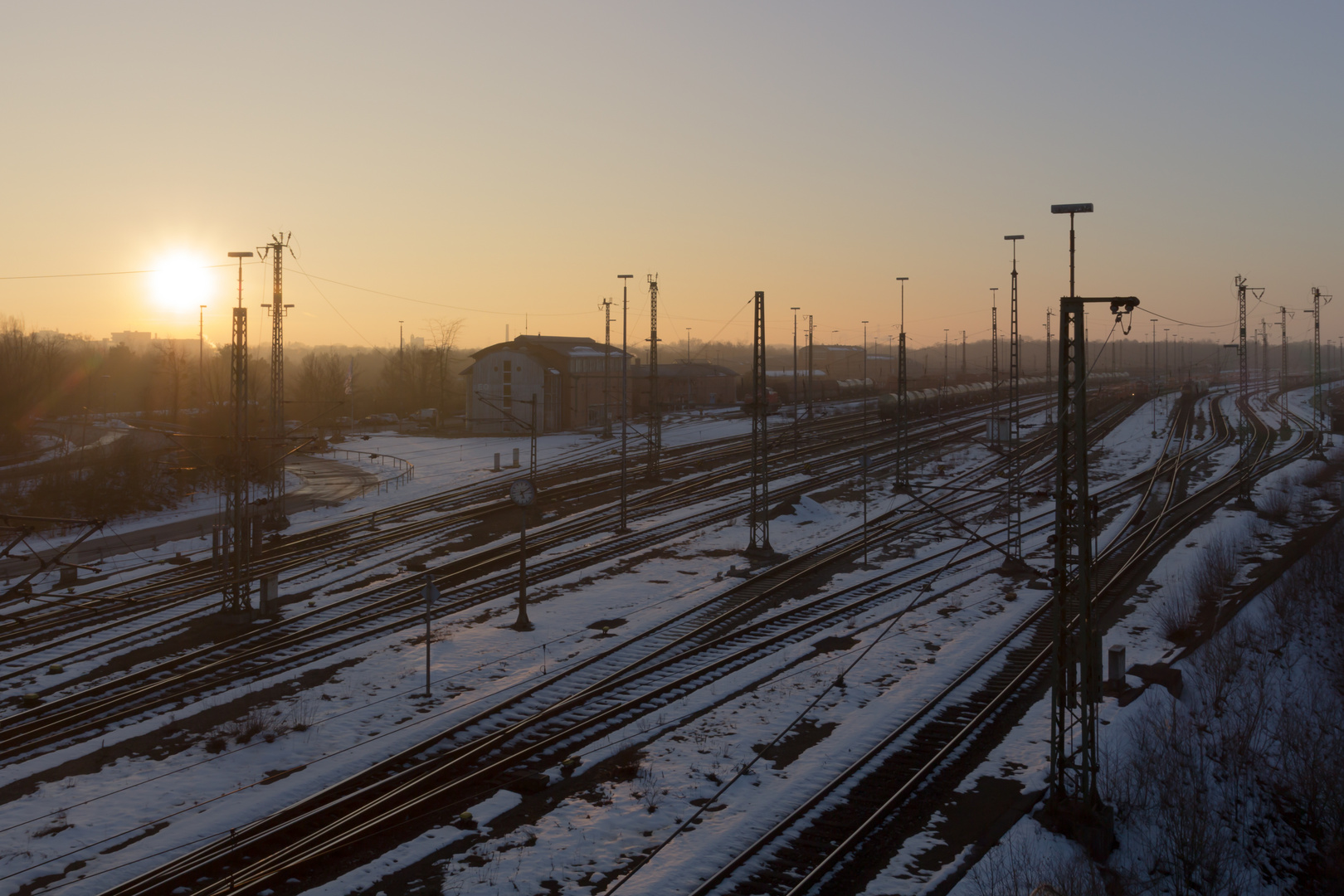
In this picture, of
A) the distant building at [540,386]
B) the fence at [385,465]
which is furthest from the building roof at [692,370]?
the fence at [385,465]

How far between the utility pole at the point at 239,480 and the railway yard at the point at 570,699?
0.74 meters

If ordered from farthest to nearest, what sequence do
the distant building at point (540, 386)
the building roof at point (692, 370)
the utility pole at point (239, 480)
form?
the building roof at point (692, 370)
the distant building at point (540, 386)
the utility pole at point (239, 480)

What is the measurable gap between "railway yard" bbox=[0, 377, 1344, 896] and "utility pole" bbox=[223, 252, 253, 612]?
744 mm

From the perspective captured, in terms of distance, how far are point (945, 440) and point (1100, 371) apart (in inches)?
2243

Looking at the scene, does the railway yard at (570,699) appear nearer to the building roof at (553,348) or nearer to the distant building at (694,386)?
the building roof at (553,348)

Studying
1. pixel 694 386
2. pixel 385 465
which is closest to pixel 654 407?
pixel 385 465

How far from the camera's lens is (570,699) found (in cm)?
1633

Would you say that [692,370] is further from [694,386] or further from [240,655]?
[240,655]

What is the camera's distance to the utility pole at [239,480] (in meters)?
20.1

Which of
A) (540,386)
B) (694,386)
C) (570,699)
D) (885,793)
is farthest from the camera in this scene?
(694,386)

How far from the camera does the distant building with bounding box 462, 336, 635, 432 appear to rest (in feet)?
204

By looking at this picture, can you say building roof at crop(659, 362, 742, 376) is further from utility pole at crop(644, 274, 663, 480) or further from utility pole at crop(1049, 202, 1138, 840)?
utility pole at crop(1049, 202, 1138, 840)

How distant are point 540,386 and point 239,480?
138ft

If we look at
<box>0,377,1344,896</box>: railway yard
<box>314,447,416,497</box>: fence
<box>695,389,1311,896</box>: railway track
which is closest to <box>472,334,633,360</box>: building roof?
<box>314,447,416,497</box>: fence
